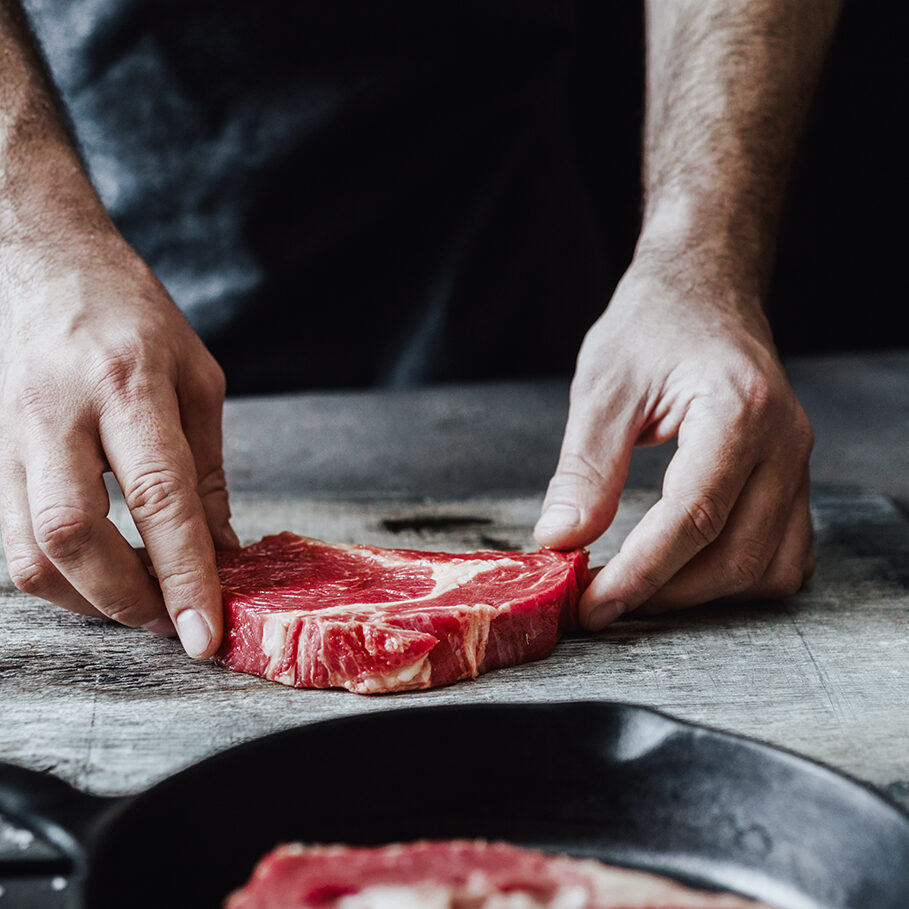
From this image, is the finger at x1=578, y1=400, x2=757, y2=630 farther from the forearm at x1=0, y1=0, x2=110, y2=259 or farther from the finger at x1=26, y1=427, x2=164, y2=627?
the forearm at x1=0, y1=0, x2=110, y2=259

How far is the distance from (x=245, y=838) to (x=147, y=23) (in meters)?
2.64

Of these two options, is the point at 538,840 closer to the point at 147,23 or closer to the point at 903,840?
the point at 903,840

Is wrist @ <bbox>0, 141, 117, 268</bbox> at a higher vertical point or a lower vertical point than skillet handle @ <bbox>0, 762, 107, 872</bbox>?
higher

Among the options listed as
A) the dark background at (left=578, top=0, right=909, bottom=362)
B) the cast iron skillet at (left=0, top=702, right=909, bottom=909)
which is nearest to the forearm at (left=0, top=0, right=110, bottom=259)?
the cast iron skillet at (left=0, top=702, right=909, bottom=909)

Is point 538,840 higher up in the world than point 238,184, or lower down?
lower down

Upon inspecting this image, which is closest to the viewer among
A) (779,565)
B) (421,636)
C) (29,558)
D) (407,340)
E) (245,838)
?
(245,838)

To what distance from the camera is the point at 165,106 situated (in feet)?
10.2

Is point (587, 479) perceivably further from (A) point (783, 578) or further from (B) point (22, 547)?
(B) point (22, 547)

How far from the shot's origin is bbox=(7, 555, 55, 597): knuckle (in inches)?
67.4

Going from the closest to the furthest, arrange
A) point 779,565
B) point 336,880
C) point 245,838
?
point 336,880
point 245,838
point 779,565

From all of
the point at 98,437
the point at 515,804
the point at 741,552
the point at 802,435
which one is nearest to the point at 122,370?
the point at 98,437

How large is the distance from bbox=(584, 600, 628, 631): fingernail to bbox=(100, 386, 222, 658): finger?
0.68 metres

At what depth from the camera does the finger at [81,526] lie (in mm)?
1602

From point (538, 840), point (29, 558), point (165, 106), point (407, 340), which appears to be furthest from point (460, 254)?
point (538, 840)
